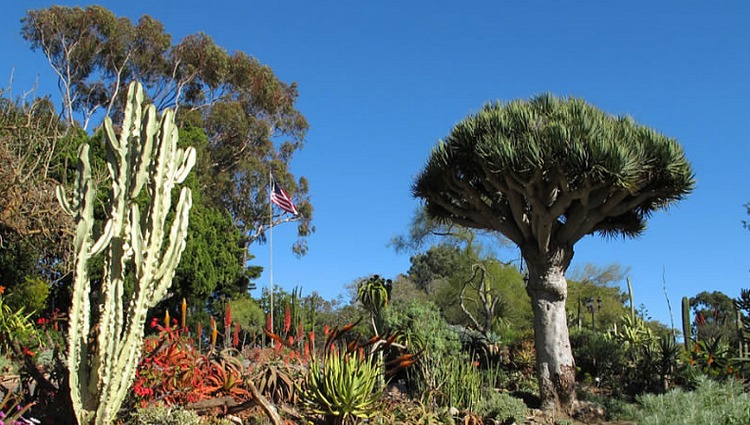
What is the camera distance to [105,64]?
24766 millimetres

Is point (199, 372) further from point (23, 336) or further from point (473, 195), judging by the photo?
point (473, 195)

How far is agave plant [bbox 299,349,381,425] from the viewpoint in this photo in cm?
603

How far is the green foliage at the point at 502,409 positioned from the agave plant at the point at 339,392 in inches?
103

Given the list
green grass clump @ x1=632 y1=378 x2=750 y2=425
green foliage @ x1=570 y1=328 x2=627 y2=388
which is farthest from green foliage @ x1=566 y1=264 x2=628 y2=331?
green grass clump @ x1=632 y1=378 x2=750 y2=425

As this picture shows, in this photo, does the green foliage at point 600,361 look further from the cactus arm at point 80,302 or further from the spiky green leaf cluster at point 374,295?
the cactus arm at point 80,302

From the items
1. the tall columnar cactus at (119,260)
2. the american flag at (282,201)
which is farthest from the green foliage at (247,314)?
the tall columnar cactus at (119,260)

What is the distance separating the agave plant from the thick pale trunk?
14.8 ft

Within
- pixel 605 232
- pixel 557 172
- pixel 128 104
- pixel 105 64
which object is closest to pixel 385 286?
pixel 557 172

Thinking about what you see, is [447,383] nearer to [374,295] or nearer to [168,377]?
[374,295]

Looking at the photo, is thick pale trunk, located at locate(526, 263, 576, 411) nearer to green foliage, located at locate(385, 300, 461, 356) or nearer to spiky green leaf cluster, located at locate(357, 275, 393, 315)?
green foliage, located at locate(385, 300, 461, 356)

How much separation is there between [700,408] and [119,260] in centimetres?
505

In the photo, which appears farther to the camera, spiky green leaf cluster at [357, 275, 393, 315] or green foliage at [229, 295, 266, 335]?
green foliage at [229, 295, 266, 335]

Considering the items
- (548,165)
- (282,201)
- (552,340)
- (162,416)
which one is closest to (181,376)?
(162,416)

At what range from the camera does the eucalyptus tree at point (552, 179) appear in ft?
30.8
